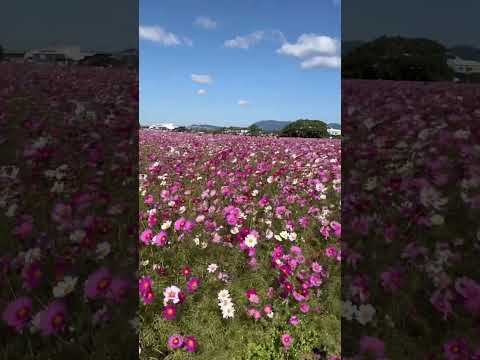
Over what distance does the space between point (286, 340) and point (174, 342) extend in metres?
0.64

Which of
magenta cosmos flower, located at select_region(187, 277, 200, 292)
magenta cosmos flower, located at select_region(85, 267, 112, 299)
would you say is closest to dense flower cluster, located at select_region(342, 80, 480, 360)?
magenta cosmos flower, located at select_region(187, 277, 200, 292)

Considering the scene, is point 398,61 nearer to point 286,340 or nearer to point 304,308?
point 304,308

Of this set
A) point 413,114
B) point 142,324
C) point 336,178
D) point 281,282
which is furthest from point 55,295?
point 413,114

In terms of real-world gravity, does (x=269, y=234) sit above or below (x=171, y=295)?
above

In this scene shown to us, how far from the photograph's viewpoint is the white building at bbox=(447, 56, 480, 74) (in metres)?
19.3

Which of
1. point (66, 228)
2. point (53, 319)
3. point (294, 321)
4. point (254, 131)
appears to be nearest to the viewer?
point (53, 319)

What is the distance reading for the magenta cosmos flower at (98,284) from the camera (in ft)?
5.74

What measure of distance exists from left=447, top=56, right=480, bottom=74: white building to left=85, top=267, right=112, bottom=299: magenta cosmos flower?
23.7 m

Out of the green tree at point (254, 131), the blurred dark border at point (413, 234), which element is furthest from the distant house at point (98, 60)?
the blurred dark border at point (413, 234)

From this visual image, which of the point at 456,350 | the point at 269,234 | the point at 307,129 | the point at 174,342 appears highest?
the point at 307,129

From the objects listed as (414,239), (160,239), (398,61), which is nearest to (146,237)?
(160,239)

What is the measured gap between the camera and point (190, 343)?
1771 millimetres

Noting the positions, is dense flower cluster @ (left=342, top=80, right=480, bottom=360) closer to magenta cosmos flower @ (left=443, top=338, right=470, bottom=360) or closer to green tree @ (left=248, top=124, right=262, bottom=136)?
magenta cosmos flower @ (left=443, top=338, right=470, bottom=360)

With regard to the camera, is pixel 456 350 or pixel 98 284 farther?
pixel 98 284
